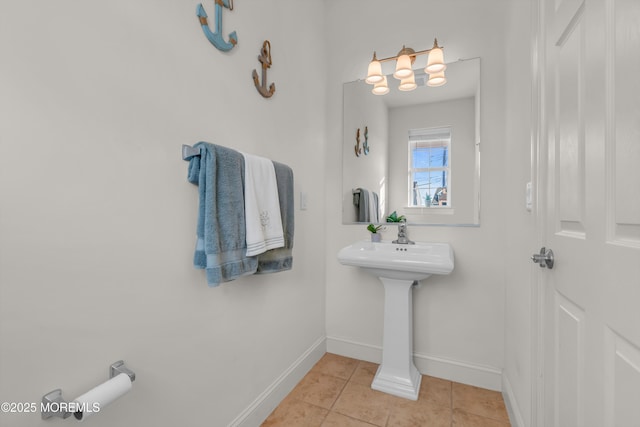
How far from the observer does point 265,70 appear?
1.51 metres

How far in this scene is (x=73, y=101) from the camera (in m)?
0.77

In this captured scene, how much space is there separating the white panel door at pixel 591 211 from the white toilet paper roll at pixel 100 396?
3.72ft

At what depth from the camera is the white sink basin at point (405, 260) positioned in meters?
1.50

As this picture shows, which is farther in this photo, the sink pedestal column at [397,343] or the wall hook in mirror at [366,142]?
the wall hook in mirror at [366,142]

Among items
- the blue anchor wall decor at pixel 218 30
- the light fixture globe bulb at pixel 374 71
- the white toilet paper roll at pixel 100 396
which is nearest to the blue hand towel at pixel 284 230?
the blue anchor wall decor at pixel 218 30

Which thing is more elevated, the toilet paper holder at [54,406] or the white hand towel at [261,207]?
the white hand towel at [261,207]

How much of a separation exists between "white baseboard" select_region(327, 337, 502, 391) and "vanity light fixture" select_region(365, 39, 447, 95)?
1817mm

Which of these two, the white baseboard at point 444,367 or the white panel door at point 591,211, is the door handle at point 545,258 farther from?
the white baseboard at point 444,367

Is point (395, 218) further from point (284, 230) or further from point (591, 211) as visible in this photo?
point (591, 211)

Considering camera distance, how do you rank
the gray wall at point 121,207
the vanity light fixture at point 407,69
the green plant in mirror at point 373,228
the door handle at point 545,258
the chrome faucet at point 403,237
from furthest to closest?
the green plant in mirror at point 373,228 < the chrome faucet at point 403,237 < the vanity light fixture at point 407,69 < the door handle at point 545,258 < the gray wall at point 121,207

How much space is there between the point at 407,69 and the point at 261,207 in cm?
133

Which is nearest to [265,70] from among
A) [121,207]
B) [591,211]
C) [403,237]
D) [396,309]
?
[121,207]

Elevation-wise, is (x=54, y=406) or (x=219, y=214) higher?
(x=219, y=214)

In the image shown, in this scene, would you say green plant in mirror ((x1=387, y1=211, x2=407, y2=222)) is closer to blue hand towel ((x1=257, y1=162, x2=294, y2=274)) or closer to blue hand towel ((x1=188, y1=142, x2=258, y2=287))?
blue hand towel ((x1=257, y1=162, x2=294, y2=274))
